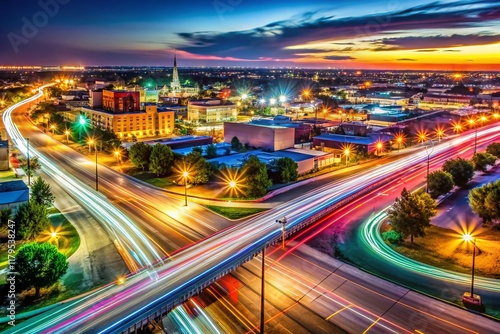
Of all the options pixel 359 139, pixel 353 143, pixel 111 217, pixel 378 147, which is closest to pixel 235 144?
pixel 353 143

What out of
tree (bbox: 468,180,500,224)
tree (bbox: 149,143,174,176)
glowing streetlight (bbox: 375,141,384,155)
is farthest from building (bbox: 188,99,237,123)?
tree (bbox: 468,180,500,224)

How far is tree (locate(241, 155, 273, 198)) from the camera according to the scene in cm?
3384

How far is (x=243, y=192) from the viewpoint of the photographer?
113ft

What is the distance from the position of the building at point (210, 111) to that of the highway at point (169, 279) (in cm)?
5594

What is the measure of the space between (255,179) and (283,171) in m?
5.34

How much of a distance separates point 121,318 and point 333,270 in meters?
11.0

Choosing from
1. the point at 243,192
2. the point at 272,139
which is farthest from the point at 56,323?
the point at 272,139

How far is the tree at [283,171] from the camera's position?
3859 centimetres

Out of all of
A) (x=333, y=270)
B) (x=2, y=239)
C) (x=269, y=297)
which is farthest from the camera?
(x=2, y=239)

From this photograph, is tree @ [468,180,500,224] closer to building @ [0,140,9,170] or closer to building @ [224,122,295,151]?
building @ [224,122,295,151]

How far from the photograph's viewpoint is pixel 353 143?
2094 inches

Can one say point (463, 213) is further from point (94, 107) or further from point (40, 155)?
point (94, 107)

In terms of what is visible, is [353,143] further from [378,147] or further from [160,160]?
[160,160]

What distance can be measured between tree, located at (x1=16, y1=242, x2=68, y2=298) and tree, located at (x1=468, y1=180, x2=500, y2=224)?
27276mm
